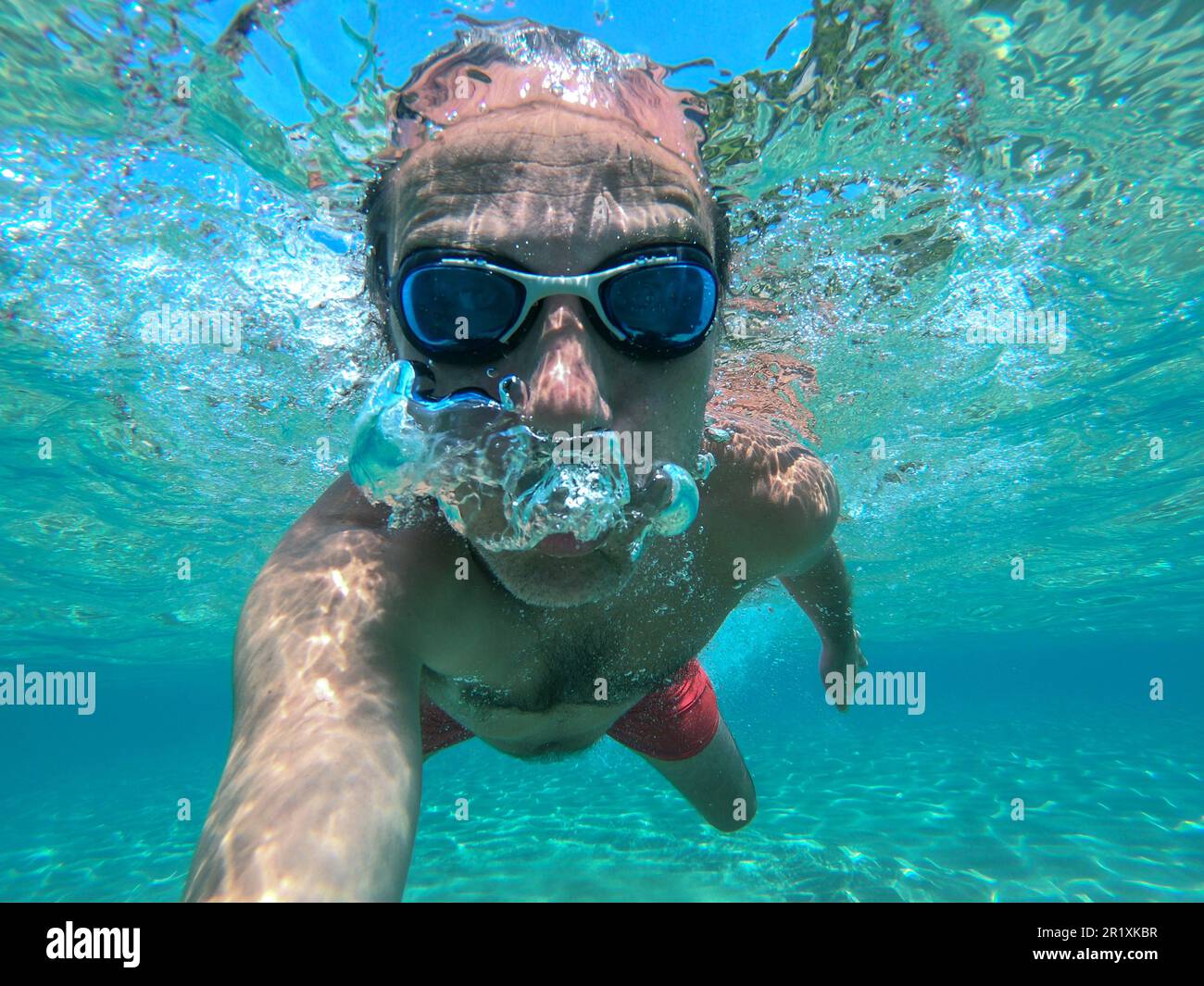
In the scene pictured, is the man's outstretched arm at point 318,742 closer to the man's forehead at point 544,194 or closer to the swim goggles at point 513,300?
the swim goggles at point 513,300

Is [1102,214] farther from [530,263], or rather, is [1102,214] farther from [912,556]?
[912,556]

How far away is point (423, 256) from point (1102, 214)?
29.8 ft

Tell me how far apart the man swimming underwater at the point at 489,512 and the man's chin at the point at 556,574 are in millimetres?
11

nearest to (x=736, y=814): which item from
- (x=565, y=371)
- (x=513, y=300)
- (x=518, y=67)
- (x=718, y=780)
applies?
(x=718, y=780)

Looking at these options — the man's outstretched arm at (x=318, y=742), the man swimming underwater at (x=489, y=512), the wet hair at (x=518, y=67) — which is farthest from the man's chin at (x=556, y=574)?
the wet hair at (x=518, y=67)

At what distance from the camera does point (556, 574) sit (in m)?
2.78

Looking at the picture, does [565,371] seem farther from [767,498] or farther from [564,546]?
[767,498]

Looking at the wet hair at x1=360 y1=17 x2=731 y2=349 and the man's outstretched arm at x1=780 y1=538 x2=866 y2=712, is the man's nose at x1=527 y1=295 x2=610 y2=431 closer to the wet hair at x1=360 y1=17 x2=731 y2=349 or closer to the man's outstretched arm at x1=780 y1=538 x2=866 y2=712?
the wet hair at x1=360 y1=17 x2=731 y2=349

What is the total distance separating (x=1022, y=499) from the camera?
2006cm

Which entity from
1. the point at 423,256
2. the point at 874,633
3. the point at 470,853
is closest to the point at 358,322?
the point at 423,256

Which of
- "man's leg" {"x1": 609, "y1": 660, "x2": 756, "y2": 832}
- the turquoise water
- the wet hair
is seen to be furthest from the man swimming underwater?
the turquoise water

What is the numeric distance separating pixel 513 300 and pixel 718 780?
5779mm

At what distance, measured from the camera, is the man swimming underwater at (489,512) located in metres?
2.04

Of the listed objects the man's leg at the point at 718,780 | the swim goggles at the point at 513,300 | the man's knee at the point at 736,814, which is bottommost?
the man's knee at the point at 736,814
